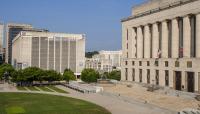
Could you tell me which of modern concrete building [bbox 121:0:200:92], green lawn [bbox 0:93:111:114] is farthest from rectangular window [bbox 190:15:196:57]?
green lawn [bbox 0:93:111:114]

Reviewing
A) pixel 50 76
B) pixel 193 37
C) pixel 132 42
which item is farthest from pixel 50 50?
pixel 193 37

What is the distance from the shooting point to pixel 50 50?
169 m

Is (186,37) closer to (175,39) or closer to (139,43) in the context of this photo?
(175,39)

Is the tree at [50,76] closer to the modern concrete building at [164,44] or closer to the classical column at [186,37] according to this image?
the modern concrete building at [164,44]

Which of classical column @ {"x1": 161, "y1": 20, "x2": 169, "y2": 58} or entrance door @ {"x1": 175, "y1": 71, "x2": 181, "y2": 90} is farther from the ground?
classical column @ {"x1": 161, "y1": 20, "x2": 169, "y2": 58}

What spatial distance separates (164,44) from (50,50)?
9522 cm

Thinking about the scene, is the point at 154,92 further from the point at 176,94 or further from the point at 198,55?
the point at 198,55

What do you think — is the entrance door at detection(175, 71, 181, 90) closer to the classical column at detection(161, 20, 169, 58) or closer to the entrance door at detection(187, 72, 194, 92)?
the entrance door at detection(187, 72, 194, 92)

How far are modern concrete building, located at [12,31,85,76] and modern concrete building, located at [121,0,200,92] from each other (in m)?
68.1

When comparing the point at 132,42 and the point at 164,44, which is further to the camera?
the point at 132,42

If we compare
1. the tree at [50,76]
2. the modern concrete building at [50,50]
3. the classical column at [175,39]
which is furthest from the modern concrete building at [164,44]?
the modern concrete building at [50,50]

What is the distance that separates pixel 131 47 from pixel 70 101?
39856 millimetres

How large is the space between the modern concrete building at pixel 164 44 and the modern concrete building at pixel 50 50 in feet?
223

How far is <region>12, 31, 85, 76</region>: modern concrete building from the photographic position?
168 metres
